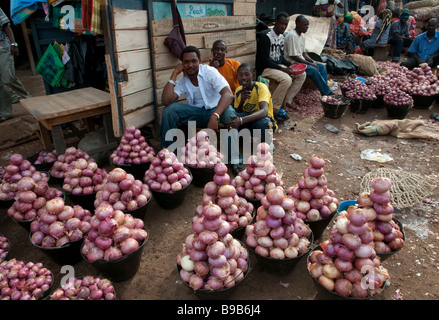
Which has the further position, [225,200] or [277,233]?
[225,200]

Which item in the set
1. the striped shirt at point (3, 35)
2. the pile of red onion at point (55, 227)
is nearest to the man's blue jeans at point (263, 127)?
the pile of red onion at point (55, 227)

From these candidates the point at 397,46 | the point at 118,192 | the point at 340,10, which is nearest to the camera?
the point at 118,192

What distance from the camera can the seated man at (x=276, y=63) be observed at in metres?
6.22

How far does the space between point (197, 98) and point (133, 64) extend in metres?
1.08

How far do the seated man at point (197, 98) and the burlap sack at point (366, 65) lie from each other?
6.80 m

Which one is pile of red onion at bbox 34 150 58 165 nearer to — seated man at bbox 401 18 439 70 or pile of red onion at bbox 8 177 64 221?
pile of red onion at bbox 8 177 64 221

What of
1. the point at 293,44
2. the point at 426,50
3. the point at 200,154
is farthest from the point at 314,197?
the point at 426,50

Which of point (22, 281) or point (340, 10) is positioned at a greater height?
point (340, 10)

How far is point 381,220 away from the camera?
2457mm

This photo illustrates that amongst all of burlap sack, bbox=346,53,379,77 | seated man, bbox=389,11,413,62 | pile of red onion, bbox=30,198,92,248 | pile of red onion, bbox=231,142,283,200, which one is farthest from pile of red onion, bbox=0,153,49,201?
seated man, bbox=389,11,413,62

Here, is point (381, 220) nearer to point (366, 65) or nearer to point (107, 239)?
point (107, 239)

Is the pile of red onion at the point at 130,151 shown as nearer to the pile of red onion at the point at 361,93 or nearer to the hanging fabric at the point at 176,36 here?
the hanging fabric at the point at 176,36

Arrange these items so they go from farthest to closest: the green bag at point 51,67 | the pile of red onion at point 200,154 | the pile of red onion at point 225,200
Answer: the green bag at point 51,67 → the pile of red onion at point 200,154 → the pile of red onion at point 225,200
